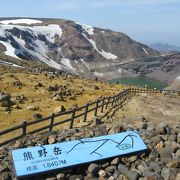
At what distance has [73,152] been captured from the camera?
766 inches

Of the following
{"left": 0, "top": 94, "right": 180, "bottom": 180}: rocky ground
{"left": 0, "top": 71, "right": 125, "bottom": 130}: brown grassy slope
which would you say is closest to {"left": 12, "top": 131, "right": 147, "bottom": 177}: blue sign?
{"left": 0, "top": 94, "right": 180, "bottom": 180}: rocky ground

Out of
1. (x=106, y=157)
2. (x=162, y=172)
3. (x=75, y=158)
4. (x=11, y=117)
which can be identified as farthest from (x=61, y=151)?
(x=11, y=117)

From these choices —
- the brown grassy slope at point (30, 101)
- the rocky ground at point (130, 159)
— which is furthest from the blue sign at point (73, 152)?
the brown grassy slope at point (30, 101)

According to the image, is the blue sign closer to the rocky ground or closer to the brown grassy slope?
the rocky ground

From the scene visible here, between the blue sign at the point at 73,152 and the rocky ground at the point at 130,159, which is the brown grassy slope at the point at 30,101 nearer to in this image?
the rocky ground at the point at 130,159

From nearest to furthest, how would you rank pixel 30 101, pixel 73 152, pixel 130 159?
pixel 73 152
pixel 130 159
pixel 30 101

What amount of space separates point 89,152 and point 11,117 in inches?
878

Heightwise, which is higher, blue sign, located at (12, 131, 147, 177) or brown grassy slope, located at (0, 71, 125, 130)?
blue sign, located at (12, 131, 147, 177)

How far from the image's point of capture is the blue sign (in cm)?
1816

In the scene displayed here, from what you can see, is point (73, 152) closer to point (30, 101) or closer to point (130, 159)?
point (130, 159)

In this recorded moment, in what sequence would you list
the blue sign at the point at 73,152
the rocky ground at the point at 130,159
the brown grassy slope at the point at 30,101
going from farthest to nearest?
the brown grassy slope at the point at 30,101 → the rocky ground at the point at 130,159 → the blue sign at the point at 73,152

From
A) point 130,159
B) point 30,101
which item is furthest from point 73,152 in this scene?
point 30,101

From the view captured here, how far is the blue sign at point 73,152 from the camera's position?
1816 cm

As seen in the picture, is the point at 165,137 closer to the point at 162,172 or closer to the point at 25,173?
the point at 162,172
